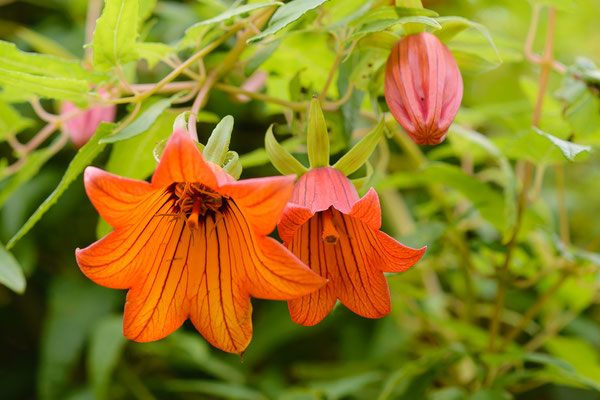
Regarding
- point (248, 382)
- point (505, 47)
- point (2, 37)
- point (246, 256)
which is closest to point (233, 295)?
point (246, 256)

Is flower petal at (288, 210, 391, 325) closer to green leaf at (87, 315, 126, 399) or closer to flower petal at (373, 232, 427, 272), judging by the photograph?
flower petal at (373, 232, 427, 272)

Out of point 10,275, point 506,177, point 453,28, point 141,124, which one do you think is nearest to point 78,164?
point 141,124

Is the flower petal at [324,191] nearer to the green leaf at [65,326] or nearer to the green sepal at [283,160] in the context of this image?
the green sepal at [283,160]

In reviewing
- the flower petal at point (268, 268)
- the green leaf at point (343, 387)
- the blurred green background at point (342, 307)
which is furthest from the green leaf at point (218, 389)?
the flower petal at point (268, 268)

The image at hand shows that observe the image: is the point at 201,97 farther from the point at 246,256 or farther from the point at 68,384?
the point at 68,384

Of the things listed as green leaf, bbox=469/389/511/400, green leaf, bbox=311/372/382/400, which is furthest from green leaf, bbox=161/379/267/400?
green leaf, bbox=469/389/511/400

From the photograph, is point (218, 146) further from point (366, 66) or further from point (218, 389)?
point (218, 389)

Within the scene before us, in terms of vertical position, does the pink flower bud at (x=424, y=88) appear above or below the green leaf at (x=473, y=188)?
above
